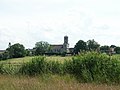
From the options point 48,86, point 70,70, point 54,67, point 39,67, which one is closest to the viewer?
point 48,86

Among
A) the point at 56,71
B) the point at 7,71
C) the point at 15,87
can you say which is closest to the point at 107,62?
the point at 56,71

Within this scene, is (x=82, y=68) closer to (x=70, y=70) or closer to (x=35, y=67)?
(x=70, y=70)

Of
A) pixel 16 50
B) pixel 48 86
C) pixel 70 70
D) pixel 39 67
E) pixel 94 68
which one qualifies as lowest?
pixel 48 86

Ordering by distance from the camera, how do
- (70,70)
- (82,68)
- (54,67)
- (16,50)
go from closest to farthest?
(82,68), (70,70), (54,67), (16,50)

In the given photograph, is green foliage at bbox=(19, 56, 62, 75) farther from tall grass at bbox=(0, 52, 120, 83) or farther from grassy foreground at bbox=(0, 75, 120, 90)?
grassy foreground at bbox=(0, 75, 120, 90)

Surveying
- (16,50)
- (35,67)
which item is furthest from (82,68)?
(16,50)

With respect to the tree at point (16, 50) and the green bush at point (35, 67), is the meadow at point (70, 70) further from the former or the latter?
the tree at point (16, 50)

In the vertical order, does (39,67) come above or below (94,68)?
above

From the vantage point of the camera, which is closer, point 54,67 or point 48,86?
point 48,86

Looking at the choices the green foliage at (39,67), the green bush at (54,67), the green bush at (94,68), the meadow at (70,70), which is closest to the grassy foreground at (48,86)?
the meadow at (70,70)

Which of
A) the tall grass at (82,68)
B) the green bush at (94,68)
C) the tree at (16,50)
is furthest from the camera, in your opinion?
the tree at (16,50)

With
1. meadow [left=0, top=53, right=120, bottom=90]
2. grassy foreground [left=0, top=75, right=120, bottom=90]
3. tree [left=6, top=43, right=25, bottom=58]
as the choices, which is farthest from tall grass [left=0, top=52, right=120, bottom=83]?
tree [left=6, top=43, right=25, bottom=58]

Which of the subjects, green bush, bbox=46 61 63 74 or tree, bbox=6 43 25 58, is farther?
tree, bbox=6 43 25 58

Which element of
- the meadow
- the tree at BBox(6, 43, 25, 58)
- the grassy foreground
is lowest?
the grassy foreground
